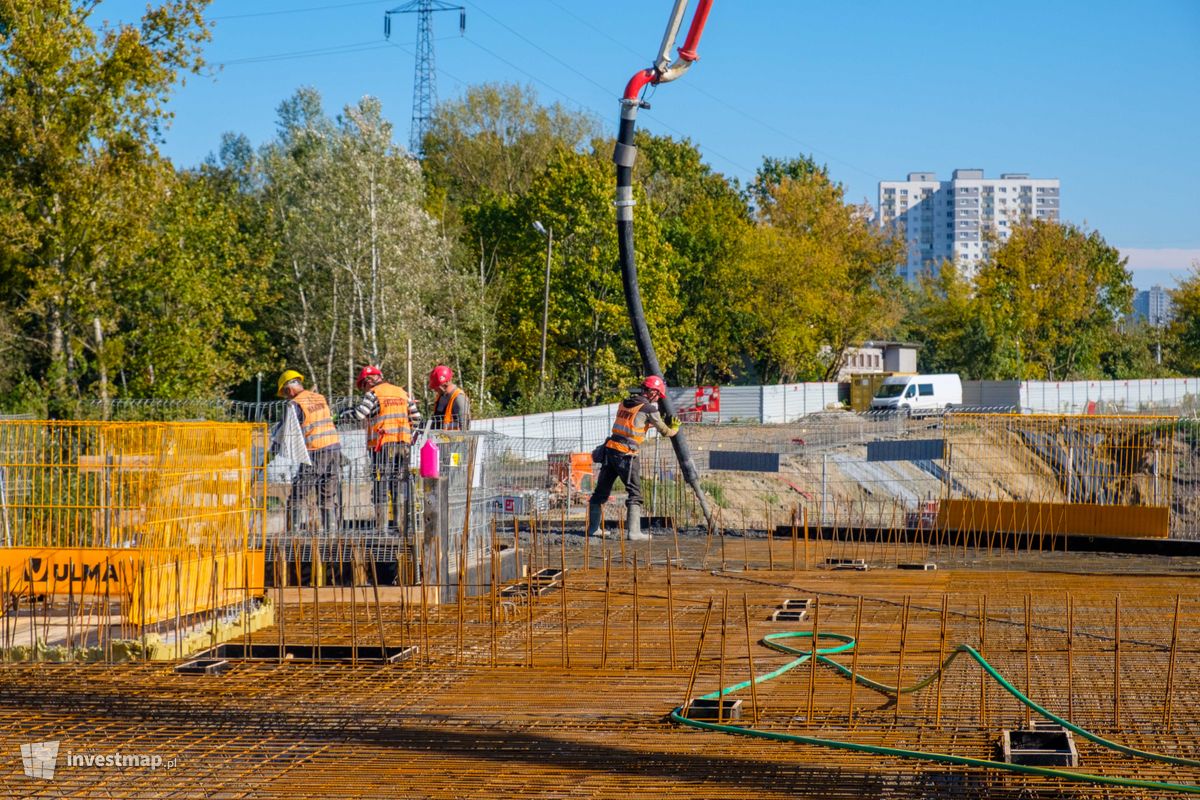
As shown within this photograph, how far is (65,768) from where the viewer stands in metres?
5.12

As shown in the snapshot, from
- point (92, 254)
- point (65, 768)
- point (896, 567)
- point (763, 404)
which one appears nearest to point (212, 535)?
point (65, 768)

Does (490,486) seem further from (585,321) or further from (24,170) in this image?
(585,321)

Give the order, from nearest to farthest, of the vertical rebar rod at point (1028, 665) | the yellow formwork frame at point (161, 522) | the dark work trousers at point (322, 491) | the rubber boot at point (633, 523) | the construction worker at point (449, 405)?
1. the vertical rebar rod at point (1028, 665)
2. the yellow formwork frame at point (161, 522)
3. the dark work trousers at point (322, 491)
4. the construction worker at point (449, 405)
5. the rubber boot at point (633, 523)

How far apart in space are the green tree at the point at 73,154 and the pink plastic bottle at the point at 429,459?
42.6 ft

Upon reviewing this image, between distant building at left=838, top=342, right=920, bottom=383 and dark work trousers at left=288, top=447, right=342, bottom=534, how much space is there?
57.6 m

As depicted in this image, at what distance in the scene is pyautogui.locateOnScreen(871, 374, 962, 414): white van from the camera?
4688 centimetres

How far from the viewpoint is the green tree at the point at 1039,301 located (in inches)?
2217

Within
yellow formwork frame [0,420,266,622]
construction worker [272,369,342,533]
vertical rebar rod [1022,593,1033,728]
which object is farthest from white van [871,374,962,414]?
vertical rebar rod [1022,593,1033,728]

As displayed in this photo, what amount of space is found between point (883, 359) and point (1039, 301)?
37.4ft

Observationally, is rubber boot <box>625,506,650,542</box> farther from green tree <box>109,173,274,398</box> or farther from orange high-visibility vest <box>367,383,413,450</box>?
green tree <box>109,173,274,398</box>

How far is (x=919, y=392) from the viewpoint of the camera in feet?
156

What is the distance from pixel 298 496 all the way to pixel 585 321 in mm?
33233

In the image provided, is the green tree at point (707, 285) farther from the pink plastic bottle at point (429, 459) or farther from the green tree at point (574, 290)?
the pink plastic bottle at point (429, 459)

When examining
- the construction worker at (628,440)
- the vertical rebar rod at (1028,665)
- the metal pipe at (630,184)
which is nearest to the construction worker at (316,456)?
the construction worker at (628,440)
